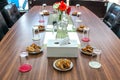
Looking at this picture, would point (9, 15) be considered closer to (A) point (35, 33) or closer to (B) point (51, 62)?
(A) point (35, 33)

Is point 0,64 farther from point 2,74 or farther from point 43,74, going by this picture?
point 43,74

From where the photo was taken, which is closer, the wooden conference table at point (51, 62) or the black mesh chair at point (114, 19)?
the wooden conference table at point (51, 62)

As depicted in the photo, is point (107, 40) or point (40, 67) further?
point (107, 40)

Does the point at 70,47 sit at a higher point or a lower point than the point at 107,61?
higher

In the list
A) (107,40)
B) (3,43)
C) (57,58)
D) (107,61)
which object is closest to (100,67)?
(107,61)

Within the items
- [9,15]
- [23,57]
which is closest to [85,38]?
[23,57]

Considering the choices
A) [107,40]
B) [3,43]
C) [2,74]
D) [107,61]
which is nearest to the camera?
[2,74]

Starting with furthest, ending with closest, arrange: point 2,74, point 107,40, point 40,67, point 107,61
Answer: point 107,40
point 107,61
point 40,67
point 2,74

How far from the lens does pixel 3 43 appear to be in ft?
5.91

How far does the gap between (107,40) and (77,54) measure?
593 mm

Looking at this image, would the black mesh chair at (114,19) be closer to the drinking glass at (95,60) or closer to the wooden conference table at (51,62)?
the wooden conference table at (51,62)

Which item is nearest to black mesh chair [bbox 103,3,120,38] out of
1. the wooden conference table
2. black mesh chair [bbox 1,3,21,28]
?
the wooden conference table

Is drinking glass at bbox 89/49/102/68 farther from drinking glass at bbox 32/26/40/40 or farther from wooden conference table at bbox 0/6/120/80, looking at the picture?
drinking glass at bbox 32/26/40/40

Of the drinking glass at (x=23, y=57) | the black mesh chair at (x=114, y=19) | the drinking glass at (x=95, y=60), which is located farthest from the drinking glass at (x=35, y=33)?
the black mesh chair at (x=114, y=19)
